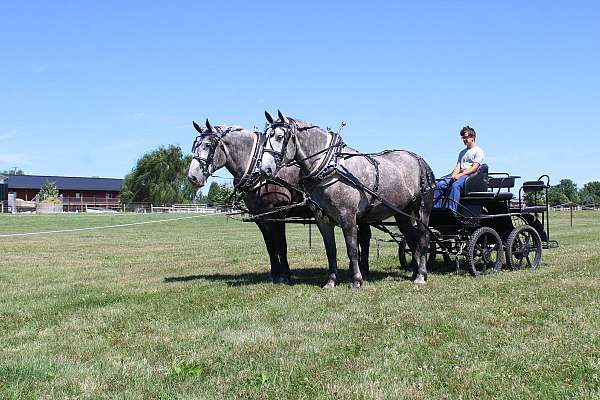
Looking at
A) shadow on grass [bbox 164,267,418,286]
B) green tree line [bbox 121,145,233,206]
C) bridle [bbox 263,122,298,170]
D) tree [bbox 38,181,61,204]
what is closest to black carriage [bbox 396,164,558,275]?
shadow on grass [bbox 164,267,418,286]

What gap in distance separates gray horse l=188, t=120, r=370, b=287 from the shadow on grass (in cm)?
52

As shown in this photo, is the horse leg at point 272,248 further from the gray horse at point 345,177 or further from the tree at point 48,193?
the tree at point 48,193

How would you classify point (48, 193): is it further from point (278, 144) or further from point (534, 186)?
point (278, 144)

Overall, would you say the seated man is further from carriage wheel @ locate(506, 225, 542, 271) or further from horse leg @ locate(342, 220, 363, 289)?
horse leg @ locate(342, 220, 363, 289)

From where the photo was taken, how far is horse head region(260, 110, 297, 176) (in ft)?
30.5

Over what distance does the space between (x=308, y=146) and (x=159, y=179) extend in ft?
305

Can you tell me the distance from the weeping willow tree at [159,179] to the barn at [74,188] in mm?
22642

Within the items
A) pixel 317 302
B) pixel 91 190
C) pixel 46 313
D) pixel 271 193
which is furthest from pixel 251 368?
pixel 91 190

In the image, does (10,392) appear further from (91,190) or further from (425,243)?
(91,190)

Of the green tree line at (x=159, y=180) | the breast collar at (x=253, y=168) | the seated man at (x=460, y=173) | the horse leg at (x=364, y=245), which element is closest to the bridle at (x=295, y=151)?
the breast collar at (x=253, y=168)

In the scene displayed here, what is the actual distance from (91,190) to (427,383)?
5265 inches

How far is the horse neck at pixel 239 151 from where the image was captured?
399 inches

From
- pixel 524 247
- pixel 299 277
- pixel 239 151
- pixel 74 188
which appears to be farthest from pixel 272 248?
pixel 74 188

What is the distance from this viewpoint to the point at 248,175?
10055 millimetres
